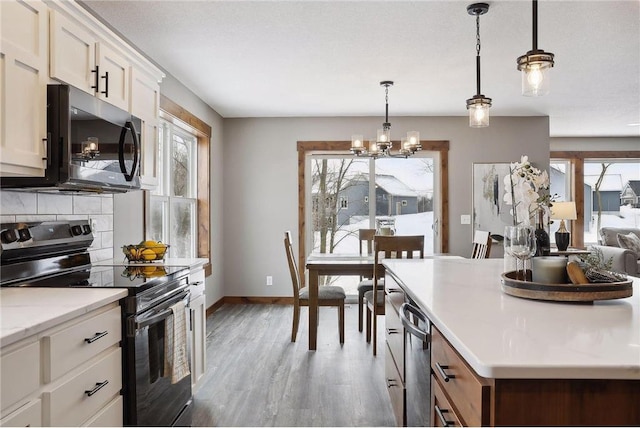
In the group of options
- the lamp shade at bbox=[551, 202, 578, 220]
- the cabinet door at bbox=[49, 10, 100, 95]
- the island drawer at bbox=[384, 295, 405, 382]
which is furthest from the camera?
the lamp shade at bbox=[551, 202, 578, 220]

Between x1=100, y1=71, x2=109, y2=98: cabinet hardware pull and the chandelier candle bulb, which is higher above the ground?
x1=100, y1=71, x2=109, y2=98: cabinet hardware pull

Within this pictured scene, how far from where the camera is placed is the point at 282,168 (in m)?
6.06

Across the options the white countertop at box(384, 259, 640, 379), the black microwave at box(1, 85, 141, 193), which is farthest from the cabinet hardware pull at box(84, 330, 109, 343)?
the white countertop at box(384, 259, 640, 379)

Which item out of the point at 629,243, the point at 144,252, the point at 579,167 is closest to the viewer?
the point at 144,252

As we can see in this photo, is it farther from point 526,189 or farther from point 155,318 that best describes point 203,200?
point 526,189

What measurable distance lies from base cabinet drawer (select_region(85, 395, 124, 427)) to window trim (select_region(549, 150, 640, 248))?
7.78 meters

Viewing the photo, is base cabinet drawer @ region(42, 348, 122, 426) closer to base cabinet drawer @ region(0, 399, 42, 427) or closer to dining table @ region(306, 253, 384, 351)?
base cabinet drawer @ region(0, 399, 42, 427)

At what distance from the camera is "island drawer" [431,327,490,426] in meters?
1.00

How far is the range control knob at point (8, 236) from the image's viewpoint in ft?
6.72

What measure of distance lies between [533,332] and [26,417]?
4.63 ft

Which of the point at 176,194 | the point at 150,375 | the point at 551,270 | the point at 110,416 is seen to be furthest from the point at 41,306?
the point at 176,194

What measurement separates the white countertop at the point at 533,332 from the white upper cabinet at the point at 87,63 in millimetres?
1805

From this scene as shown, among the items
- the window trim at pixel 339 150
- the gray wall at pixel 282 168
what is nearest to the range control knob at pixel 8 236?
the gray wall at pixel 282 168

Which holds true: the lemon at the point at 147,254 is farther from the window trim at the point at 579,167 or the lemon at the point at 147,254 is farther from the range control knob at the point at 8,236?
the window trim at the point at 579,167
